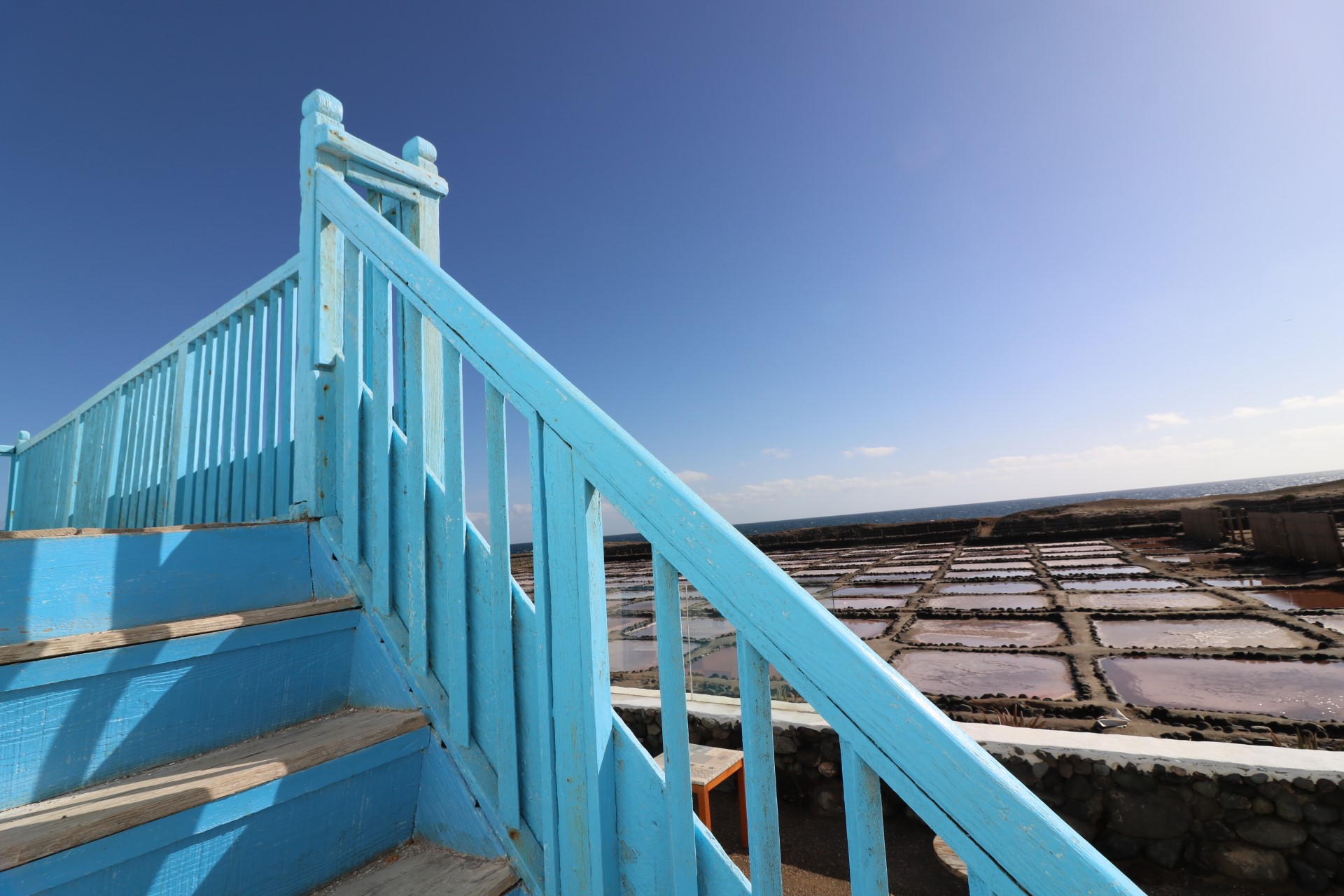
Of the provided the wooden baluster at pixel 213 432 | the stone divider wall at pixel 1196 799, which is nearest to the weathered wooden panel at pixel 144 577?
the wooden baluster at pixel 213 432

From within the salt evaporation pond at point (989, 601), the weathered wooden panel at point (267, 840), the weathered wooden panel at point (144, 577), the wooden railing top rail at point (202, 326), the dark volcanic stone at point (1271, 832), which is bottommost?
the dark volcanic stone at point (1271, 832)

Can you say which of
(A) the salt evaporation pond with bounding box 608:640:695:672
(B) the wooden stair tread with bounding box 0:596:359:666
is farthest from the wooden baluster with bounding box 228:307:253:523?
(A) the salt evaporation pond with bounding box 608:640:695:672

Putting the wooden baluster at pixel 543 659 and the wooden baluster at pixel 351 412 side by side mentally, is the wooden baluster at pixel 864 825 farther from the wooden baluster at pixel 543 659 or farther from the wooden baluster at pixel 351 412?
the wooden baluster at pixel 351 412

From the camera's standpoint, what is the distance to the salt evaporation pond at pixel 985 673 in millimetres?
4445

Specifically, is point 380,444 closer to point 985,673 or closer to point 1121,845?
point 1121,845

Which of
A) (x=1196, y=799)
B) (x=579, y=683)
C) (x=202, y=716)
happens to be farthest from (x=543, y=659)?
(x=1196, y=799)

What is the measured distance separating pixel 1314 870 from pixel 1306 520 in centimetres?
974

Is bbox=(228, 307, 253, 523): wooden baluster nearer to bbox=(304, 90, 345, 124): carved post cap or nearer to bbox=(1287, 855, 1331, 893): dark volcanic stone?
bbox=(304, 90, 345, 124): carved post cap

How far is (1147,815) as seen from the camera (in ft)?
9.24

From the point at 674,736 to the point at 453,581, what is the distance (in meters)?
0.58

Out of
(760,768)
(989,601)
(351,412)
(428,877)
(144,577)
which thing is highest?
(351,412)

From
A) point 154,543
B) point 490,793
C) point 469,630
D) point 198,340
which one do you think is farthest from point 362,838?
point 198,340

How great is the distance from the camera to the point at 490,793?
1171 millimetres

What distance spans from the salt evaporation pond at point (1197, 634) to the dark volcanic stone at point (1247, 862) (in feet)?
9.81
